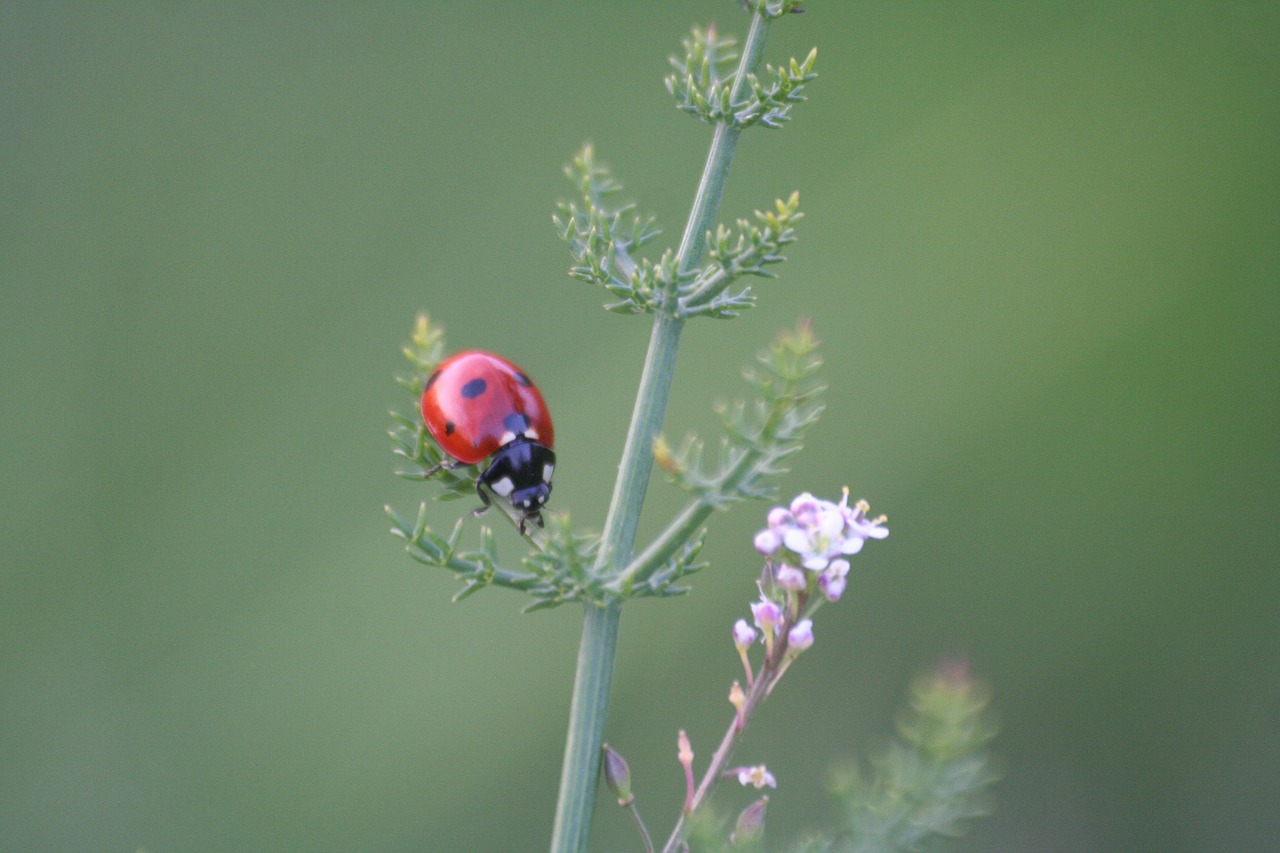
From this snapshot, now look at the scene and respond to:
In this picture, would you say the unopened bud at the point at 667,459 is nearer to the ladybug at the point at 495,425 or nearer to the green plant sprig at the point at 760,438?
the green plant sprig at the point at 760,438

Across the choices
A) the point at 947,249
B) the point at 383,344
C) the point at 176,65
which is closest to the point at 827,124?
the point at 947,249

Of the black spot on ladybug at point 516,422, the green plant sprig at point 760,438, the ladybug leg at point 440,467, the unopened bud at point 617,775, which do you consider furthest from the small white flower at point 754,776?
the black spot on ladybug at point 516,422

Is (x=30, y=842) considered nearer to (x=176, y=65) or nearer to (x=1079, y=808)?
(x=176, y=65)

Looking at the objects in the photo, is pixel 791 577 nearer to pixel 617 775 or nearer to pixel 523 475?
pixel 617 775

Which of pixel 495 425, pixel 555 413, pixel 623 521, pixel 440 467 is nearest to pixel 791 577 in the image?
pixel 623 521

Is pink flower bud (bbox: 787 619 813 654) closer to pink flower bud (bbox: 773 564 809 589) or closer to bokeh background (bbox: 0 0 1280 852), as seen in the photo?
pink flower bud (bbox: 773 564 809 589)

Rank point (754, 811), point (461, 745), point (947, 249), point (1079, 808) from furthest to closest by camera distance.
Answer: point (947, 249)
point (461, 745)
point (1079, 808)
point (754, 811)

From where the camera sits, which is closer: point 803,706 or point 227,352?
point 803,706
